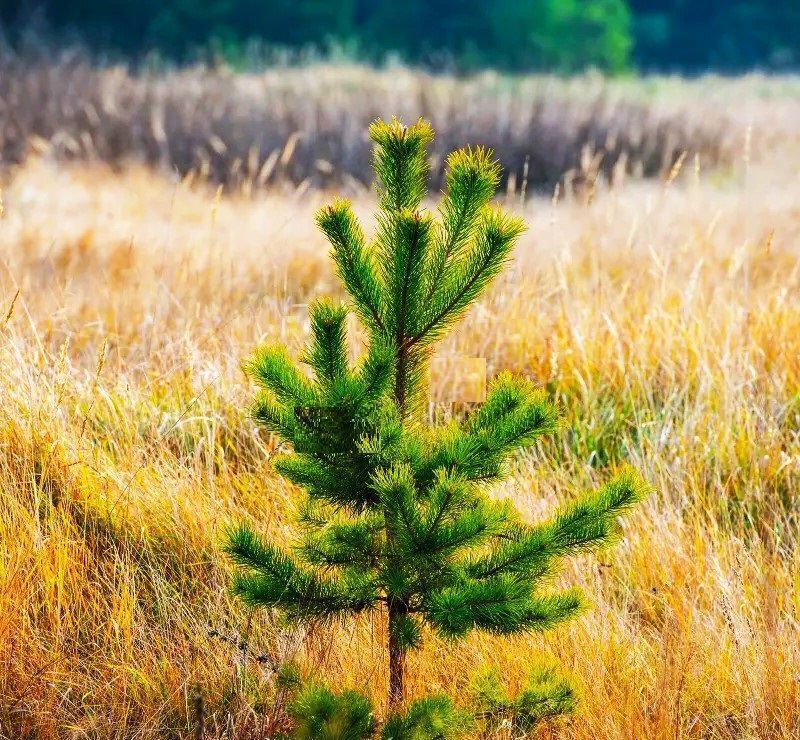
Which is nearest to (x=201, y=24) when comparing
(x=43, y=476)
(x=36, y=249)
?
(x=36, y=249)

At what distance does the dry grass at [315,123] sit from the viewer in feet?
36.1

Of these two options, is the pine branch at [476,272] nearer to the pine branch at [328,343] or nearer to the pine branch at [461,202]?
the pine branch at [461,202]

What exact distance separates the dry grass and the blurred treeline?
975cm

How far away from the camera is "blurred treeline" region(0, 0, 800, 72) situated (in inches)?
1011

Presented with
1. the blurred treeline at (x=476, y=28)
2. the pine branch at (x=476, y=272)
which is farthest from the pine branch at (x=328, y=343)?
the blurred treeline at (x=476, y=28)

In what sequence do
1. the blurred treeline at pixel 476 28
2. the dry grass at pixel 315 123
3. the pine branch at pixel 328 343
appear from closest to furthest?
the pine branch at pixel 328 343 < the dry grass at pixel 315 123 < the blurred treeline at pixel 476 28

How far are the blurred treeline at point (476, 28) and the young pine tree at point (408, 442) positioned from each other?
2166cm

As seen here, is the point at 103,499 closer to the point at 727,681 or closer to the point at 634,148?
the point at 727,681

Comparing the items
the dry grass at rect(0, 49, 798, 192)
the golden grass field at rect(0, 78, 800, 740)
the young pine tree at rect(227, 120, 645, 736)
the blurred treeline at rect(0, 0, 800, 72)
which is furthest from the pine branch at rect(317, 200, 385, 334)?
the blurred treeline at rect(0, 0, 800, 72)

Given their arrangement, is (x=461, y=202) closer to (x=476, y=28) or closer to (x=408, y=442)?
(x=408, y=442)

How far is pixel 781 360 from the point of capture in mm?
3408

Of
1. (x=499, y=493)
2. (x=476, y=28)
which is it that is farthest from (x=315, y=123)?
(x=476, y=28)

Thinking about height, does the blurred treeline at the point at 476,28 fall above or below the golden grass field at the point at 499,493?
below

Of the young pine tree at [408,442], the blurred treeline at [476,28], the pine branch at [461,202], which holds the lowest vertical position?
the blurred treeline at [476,28]
